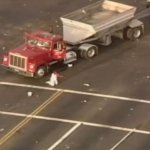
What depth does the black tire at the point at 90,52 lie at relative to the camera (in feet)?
106

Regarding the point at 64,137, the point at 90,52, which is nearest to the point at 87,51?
the point at 90,52

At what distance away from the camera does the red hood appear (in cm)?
3012

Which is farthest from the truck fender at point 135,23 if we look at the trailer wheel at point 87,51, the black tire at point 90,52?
the trailer wheel at point 87,51

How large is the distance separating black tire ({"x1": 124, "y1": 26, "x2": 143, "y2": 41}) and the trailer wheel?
2.89 m

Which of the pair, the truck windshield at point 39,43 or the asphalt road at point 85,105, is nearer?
the asphalt road at point 85,105

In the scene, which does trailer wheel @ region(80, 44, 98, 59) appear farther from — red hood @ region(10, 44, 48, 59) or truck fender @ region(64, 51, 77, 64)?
red hood @ region(10, 44, 48, 59)

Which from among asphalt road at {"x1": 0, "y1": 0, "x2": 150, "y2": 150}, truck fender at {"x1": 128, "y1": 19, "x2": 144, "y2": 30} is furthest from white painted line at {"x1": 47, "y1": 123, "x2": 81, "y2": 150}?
truck fender at {"x1": 128, "y1": 19, "x2": 144, "y2": 30}

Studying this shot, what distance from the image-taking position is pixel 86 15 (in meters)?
34.2

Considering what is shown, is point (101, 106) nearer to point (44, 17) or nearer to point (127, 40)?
point (127, 40)

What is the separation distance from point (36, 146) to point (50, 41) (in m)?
7.46

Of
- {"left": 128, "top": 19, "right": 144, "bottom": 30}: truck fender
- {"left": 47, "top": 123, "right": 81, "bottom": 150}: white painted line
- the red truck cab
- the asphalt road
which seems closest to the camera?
{"left": 47, "top": 123, "right": 81, "bottom": 150}: white painted line

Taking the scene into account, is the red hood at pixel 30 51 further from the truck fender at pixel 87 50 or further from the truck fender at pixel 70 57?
the truck fender at pixel 87 50

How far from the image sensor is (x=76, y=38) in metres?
32.6

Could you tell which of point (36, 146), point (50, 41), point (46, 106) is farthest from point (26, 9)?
point (36, 146)
